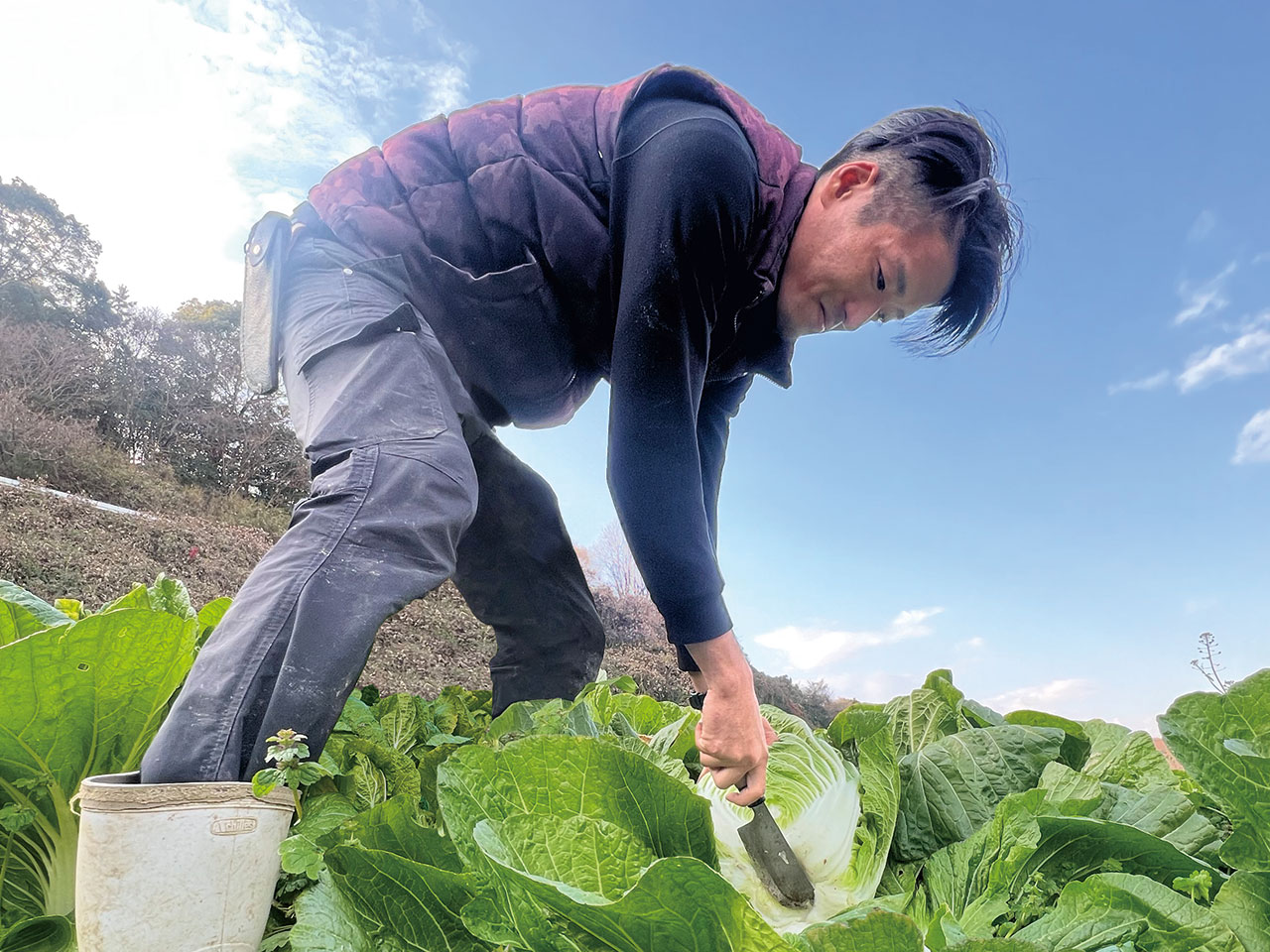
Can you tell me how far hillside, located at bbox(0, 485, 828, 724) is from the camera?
223 inches

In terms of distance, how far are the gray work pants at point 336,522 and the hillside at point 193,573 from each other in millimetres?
3719

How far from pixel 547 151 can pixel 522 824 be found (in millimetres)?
1528

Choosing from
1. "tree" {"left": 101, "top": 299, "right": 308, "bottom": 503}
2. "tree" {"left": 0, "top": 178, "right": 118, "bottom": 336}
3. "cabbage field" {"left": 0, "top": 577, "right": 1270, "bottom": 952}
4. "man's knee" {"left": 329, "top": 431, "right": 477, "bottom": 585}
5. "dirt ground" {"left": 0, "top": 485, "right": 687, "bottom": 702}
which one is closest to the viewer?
"cabbage field" {"left": 0, "top": 577, "right": 1270, "bottom": 952}

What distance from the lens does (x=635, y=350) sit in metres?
1.48

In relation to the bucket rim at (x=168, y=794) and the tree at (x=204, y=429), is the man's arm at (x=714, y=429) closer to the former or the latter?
the bucket rim at (x=168, y=794)

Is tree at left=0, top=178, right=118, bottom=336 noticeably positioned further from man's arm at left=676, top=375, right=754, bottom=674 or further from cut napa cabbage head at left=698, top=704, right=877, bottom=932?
cut napa cabbage head at left=698, top=704, right=877, bottom=932

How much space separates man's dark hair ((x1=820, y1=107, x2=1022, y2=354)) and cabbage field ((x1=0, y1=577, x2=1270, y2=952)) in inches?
36.7

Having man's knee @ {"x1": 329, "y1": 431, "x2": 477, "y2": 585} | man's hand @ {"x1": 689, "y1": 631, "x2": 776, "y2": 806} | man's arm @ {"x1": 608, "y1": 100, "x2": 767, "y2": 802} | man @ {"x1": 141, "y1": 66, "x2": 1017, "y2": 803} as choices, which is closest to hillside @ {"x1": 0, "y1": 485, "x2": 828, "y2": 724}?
man @ {"x1": 141, "y1": 66, "x2": 1017, "y2": 803}

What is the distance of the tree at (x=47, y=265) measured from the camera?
13.0 m

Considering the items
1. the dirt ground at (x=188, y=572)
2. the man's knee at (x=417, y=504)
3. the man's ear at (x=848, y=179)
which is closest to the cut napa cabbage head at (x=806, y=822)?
the man's knee at (x=417, y=504)

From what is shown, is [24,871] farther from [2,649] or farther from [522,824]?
[522,824]

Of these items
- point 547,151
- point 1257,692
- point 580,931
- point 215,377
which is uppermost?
point 215,377

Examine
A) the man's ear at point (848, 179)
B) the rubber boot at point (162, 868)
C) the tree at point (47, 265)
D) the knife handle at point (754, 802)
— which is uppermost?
the tree at point (47, 265)

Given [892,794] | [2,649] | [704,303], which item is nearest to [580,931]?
[892,794]
